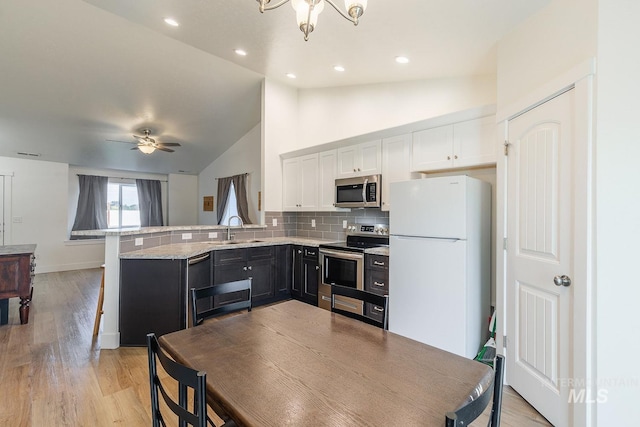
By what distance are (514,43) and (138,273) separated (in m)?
3.81

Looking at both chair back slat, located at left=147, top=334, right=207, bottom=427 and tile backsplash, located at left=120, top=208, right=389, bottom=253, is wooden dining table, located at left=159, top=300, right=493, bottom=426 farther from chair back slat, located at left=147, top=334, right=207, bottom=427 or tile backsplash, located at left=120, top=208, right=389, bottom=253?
tile backsplash, located at left=120, top=208, right=389, bottom=253

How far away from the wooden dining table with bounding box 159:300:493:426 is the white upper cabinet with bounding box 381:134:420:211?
2329mm

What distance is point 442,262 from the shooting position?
2.63 metres

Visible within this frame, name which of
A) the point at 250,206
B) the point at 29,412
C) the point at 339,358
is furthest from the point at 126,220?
the point at 339,358

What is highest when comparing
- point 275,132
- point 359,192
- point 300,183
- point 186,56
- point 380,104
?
point 186,56

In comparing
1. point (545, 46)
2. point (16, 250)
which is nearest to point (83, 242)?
point (16, 250)

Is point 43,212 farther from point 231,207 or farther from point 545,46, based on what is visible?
point 545,46

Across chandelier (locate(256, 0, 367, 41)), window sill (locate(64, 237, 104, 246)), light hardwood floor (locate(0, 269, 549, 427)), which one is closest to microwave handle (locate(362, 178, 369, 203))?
chandelier (locate(256, 0, 367, 41))

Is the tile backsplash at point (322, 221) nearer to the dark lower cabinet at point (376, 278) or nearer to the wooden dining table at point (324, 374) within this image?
the dark lower cabinet at point (376, 278)

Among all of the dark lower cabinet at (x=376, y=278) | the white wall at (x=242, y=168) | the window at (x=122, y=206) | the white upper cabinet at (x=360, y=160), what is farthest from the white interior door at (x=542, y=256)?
the window at (x=122, y=206)

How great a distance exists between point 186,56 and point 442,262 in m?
3.99

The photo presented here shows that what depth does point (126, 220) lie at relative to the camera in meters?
7.55

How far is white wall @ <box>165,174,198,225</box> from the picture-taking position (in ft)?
26.5

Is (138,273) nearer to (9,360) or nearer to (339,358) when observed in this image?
(9,360)
